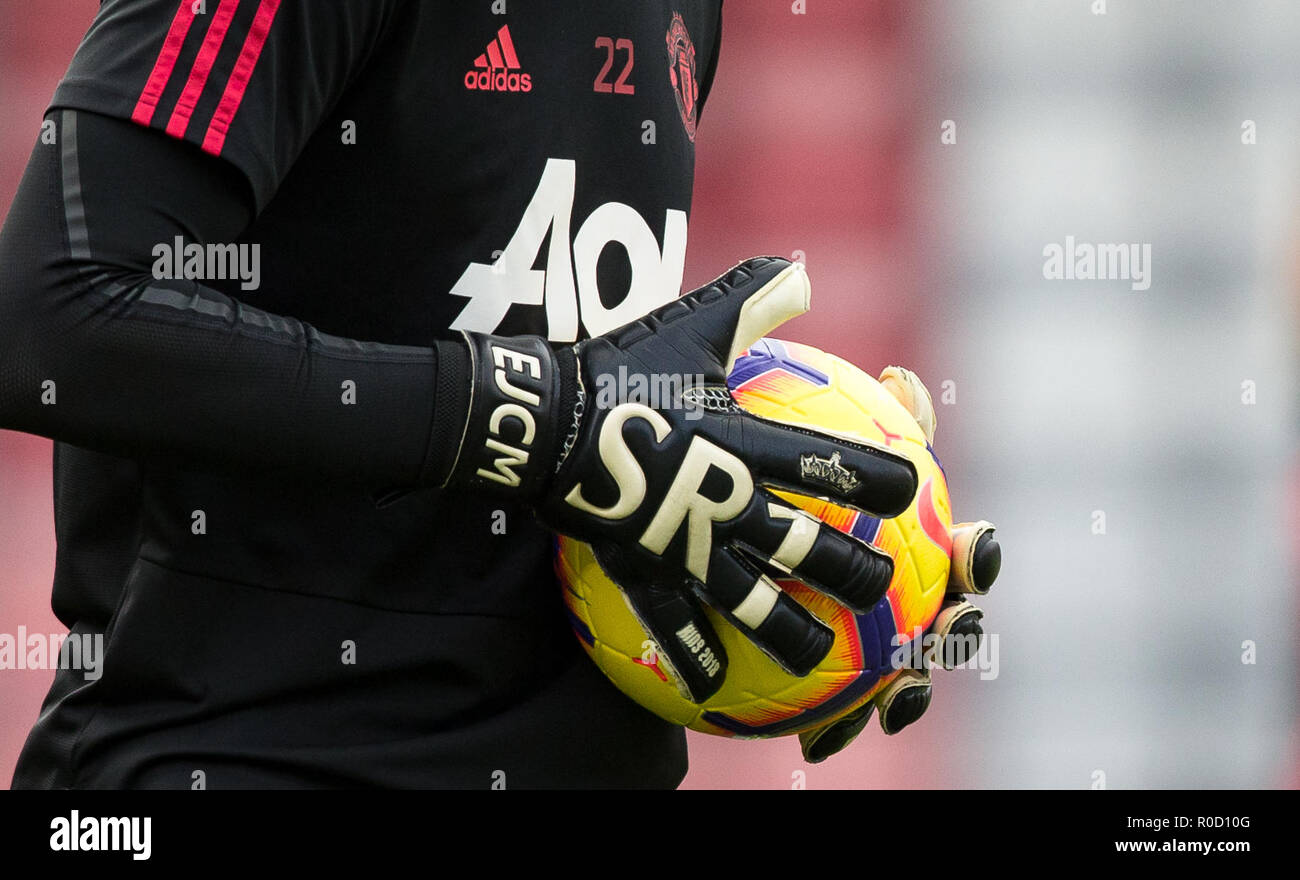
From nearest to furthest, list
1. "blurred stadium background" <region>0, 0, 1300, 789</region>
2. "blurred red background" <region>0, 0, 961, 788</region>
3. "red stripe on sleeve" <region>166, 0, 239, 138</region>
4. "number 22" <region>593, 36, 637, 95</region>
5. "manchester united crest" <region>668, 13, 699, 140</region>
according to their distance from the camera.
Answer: "red stripe on sleeve" <region>166, 0, 239, 138</region>
"number 22" <region>593, 36, 637, 95</region>
"manchester united crest" <region>668, 13, 699, 140</region>
"blurred stadium background" <region>0, 0, 1300, 789</region>
"blurred red background" <region>0, 0, 961, 788</region>

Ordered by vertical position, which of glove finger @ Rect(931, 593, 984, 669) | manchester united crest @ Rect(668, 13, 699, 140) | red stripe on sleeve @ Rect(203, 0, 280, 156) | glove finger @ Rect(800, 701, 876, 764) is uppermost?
manchester united crest @ Rect(668, 13, 699, 140)

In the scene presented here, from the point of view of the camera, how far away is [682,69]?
1.31m

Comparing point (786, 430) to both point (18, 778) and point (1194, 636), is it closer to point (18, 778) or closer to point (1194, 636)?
point (18, 778)

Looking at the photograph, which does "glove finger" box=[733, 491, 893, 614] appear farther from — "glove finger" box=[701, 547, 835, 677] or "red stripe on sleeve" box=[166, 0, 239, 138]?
"red stripe on sleeve" box=[166, 0, 239, 138]

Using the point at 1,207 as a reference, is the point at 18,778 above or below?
below

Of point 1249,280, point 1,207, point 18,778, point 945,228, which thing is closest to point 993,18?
point 945,228

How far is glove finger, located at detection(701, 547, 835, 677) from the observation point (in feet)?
3.39

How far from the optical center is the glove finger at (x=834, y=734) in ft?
4.10

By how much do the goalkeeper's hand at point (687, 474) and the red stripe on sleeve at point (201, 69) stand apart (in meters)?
0.24

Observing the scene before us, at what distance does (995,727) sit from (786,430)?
2509 millimetres

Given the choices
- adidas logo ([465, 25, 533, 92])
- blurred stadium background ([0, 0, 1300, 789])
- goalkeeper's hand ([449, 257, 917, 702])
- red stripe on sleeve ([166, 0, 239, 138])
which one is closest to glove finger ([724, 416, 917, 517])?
goalkeeper's hand ([449, 257, 917, 702])

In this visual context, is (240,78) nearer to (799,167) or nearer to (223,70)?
(223,70)

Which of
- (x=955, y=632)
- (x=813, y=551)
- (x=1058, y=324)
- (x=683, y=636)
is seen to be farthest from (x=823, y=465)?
(x=1058, y=324)

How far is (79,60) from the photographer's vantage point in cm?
93
